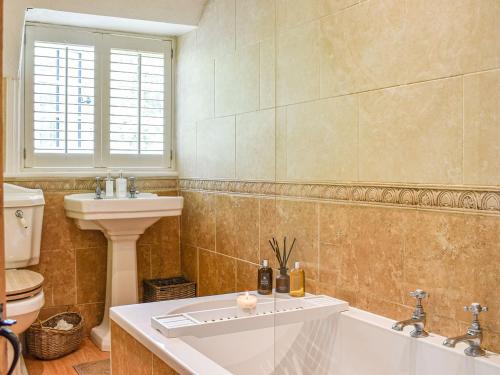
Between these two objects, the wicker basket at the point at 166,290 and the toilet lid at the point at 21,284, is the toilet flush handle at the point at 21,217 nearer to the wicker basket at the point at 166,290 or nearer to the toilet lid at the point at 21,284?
the toilet lid at the point at 21,284

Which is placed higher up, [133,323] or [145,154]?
[145,154]

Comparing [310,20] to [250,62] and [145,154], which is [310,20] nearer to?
[250,62]

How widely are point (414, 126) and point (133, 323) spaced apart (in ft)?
3.97

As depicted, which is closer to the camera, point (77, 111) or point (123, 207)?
point (123, 207)

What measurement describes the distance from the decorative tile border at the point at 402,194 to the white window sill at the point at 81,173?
45.7 inches

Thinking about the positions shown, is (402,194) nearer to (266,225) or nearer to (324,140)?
(324,140)

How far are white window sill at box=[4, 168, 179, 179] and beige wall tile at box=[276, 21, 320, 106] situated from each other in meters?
1.48

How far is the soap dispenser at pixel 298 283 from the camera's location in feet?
7.68

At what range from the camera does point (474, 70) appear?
1.51 meters

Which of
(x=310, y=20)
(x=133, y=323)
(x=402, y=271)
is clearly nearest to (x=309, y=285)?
(x=402, y=271)

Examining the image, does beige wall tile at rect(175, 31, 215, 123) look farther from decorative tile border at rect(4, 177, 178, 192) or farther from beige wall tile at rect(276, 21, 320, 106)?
beige wall tile at rect(276, 21, 320, 106)

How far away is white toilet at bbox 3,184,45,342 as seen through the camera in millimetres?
2639

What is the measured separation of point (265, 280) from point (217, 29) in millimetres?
1620

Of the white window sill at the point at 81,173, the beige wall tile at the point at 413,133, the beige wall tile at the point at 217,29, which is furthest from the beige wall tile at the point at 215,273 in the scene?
the beige wall tile at the point at 413,133
